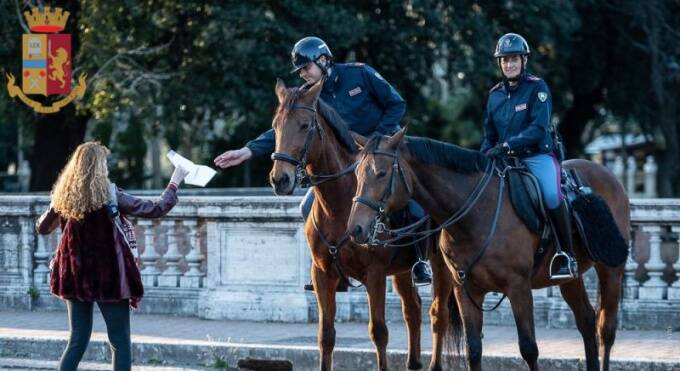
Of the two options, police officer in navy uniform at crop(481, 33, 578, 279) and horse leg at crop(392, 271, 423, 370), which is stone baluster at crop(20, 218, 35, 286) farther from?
police officer in navy uniform at crop(481, 33, 578, 279)

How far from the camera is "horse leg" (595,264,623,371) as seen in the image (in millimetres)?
10492

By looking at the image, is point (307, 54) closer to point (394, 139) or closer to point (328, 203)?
point (328, 203)

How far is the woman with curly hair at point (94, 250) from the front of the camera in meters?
8.73

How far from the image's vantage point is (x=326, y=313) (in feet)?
32.4

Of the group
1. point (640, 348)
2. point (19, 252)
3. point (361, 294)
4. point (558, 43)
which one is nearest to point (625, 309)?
point (640, 348)

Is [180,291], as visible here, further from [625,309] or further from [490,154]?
[490,154]


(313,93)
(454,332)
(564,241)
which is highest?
(313,93)

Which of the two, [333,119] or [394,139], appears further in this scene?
[333,119]

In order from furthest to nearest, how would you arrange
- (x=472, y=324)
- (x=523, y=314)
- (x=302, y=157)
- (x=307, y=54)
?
(x=307, y=54) → (x=302, y=157) → (x=472, y=324) → (x=523, y=314)

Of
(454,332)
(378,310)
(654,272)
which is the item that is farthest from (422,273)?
(654,272)

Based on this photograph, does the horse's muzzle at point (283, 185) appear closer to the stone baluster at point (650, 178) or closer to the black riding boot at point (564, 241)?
the black riding boot at point (564, 241)

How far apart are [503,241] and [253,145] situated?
2.32 metres

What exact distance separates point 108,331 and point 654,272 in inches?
265

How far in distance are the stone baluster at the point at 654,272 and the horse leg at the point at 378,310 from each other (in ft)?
14.3
